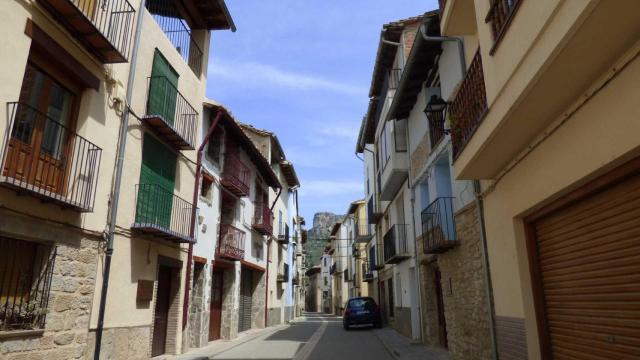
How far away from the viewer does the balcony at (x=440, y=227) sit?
10125mm

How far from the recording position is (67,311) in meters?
7.25

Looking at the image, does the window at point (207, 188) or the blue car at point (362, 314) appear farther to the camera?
the blue car at point (362, 314)

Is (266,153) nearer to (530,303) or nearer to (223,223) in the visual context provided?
(223,223)

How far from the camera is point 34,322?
6.61 m

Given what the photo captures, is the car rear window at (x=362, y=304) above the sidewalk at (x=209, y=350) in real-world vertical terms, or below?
above

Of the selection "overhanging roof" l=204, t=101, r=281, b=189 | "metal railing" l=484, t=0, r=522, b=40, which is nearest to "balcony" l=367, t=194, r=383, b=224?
"overhanging roof" l=204, t=101, r=281, b=189

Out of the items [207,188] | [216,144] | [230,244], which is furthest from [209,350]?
[216,144]

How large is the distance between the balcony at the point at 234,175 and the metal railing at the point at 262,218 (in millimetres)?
3244

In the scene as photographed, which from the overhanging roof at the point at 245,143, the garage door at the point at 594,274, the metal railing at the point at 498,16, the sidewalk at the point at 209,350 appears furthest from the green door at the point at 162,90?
the garage door at the point at 594,274

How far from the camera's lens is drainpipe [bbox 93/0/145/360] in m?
8.10

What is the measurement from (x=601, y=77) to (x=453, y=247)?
20.5 feet

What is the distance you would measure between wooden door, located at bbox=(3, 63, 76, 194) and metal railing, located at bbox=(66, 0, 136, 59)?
4.33ft

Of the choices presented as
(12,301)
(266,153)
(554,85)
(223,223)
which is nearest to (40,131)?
(12,301)

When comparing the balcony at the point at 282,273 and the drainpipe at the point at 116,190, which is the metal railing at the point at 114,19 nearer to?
the drainpipe at the point at 116,190
